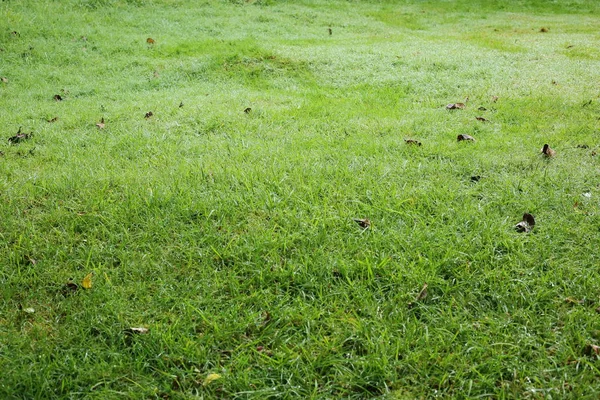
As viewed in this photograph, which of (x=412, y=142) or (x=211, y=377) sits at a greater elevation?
(x=412, y=142)

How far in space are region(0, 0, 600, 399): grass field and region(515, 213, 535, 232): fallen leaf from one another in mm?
40

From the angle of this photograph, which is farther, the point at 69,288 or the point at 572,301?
the point at 69,288

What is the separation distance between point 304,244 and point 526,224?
1.36 meters

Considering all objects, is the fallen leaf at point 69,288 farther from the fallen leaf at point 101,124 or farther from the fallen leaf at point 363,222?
the fallen leaf at point 101,124

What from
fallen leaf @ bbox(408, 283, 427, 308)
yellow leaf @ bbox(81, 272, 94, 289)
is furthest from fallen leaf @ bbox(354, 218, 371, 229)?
yellow leaf @ bbox(81, 272, 94, 289)

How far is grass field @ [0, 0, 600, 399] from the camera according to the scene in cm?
195

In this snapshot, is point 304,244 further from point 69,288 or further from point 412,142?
point 412,142

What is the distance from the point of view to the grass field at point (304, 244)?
1954 millimetres

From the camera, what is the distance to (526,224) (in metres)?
2.82

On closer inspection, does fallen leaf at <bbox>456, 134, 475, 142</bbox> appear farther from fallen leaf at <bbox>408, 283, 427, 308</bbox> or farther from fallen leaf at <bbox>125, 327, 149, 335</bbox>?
fallen leaf at <bbox>125, 327, 149, 335</bbox>

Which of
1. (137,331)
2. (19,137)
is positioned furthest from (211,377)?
(19,137)

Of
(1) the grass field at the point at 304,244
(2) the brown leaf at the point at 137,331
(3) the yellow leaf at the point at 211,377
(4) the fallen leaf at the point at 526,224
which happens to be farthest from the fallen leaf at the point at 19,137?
(4) the fallen leaf at the point at 526,224

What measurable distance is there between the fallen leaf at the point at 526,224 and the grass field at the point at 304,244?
1.6 inches

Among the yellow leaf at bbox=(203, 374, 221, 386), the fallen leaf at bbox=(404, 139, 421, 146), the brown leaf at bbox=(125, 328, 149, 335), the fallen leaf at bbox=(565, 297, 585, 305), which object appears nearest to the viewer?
the yellow leaf at bbox=(203, 374, 221, 386)
